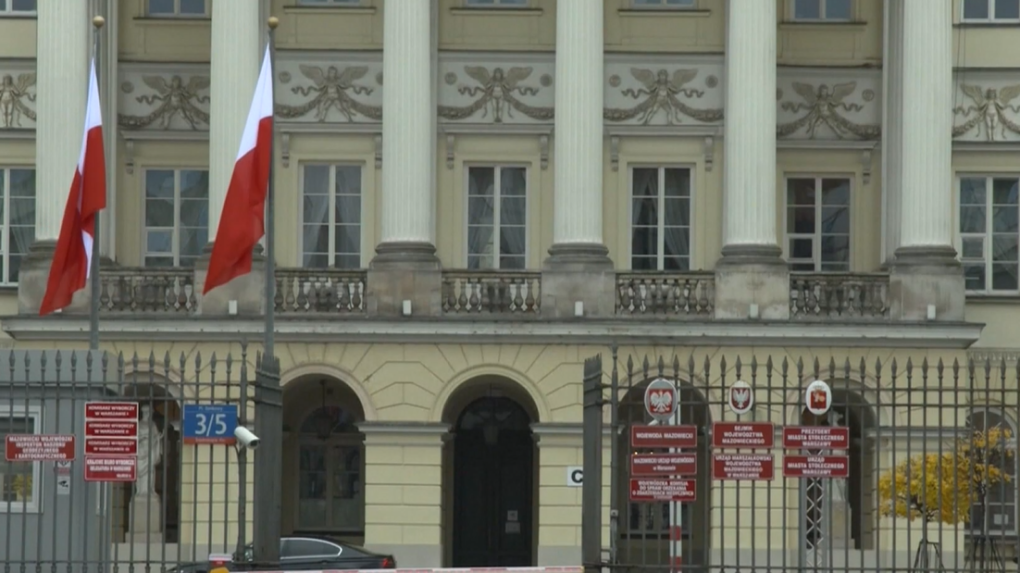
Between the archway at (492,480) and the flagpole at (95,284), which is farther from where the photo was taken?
the archway at (492,480)

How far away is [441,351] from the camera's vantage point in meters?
43.4

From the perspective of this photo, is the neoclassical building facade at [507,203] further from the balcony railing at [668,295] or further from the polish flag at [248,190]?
the polish flag at [248,190]

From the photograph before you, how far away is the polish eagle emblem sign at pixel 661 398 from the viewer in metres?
23.2

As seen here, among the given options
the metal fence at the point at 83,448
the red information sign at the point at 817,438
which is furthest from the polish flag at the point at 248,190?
the red information sign at the point at 817,438

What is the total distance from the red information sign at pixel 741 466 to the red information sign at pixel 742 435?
142 mm

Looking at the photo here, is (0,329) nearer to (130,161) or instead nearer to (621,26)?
(130,161)

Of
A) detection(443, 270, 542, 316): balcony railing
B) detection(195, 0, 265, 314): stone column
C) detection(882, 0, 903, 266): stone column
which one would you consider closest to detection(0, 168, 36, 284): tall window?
detection(195, 0, 265, 314): stone column

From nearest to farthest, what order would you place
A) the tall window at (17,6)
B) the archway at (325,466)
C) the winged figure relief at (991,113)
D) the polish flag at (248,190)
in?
the polish flag at (248,190) < the winged figure relief at (991,113) < the tall window at (17,6) < the archway at (325,466)

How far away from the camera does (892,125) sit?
4597 centimetres

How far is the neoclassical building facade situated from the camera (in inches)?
1702

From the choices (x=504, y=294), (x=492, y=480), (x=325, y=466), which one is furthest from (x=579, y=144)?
(x=325, y=466)

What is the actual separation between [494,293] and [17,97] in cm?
1114

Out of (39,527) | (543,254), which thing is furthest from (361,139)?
(39,527)

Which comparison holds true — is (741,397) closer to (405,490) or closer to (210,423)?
(210,423)
